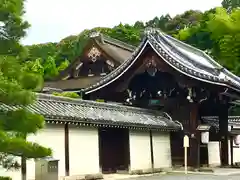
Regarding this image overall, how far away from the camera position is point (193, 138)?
23.9 meters

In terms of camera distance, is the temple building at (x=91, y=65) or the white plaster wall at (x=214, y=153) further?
the temple building at (x=91, y=65)

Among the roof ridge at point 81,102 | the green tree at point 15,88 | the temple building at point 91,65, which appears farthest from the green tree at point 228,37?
the green tree at point 15,88

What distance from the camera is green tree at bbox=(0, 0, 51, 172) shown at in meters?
9.66

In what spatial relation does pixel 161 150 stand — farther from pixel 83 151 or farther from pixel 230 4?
pixel 230 4

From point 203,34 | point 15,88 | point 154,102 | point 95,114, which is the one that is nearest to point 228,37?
point 203,34

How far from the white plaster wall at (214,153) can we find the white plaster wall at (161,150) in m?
3.92

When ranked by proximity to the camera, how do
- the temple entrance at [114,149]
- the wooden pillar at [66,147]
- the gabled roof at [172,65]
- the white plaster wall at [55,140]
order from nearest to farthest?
the white plaster wall at [55,140], the wooden pillar at [66,147], the temple entrance at [114,149], the gabled roof at [172,65]

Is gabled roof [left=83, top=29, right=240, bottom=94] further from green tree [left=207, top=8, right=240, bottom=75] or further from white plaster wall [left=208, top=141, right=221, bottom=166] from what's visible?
green tree [left=207, top=8, right=240, bottom=75]

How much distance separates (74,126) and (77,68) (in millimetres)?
21497

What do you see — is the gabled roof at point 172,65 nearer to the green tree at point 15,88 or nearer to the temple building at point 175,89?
the temple building at point 175,89

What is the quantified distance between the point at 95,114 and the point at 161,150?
5716 millimetres

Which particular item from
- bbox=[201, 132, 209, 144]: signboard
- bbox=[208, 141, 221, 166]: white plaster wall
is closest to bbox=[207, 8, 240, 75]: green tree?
bbox=[208, 141, 221, 166]: white plaster wall

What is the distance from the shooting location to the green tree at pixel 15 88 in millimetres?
9656

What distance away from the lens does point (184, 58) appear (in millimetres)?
26266
